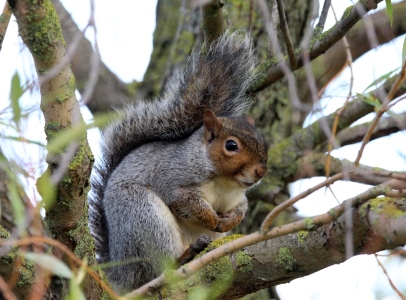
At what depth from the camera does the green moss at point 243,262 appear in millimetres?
1596

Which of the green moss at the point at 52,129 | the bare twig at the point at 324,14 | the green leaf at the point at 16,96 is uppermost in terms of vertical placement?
the bare twig at the point at 324,14

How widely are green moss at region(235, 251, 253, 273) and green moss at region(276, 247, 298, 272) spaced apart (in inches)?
3.9

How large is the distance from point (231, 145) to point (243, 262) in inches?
26.2

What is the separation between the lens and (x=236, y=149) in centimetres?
219

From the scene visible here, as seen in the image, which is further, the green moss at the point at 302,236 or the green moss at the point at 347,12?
the green moss at the point at 347,12

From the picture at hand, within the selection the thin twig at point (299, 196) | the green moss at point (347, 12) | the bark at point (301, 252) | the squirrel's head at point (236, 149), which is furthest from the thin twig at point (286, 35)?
the thin twig at point (299, 196)

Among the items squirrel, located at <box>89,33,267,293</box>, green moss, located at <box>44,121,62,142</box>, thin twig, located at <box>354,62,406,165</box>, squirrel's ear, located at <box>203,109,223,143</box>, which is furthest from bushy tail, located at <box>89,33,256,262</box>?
thin twig, located at <box>354,62,406,165</box>

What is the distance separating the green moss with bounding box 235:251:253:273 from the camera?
1.60 metres

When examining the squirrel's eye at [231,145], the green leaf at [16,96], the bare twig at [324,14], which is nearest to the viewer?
the green leaf at [16,96]

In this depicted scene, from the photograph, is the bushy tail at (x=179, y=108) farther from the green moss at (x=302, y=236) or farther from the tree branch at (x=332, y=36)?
the green moss at (x=302, y=236)

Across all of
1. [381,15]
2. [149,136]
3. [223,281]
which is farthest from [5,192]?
[381,15]

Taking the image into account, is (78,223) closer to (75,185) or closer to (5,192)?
(75,185)

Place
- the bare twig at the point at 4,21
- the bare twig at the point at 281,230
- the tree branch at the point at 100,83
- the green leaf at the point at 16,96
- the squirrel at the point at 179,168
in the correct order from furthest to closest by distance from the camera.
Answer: the tree branch at the point at 100,83, the squirrel at the point at 179,168, the bare twig at the point at 4,21, the bare twig at the point at 281,230, the green leaf at the point at 16,96

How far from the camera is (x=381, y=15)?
2.68 m
